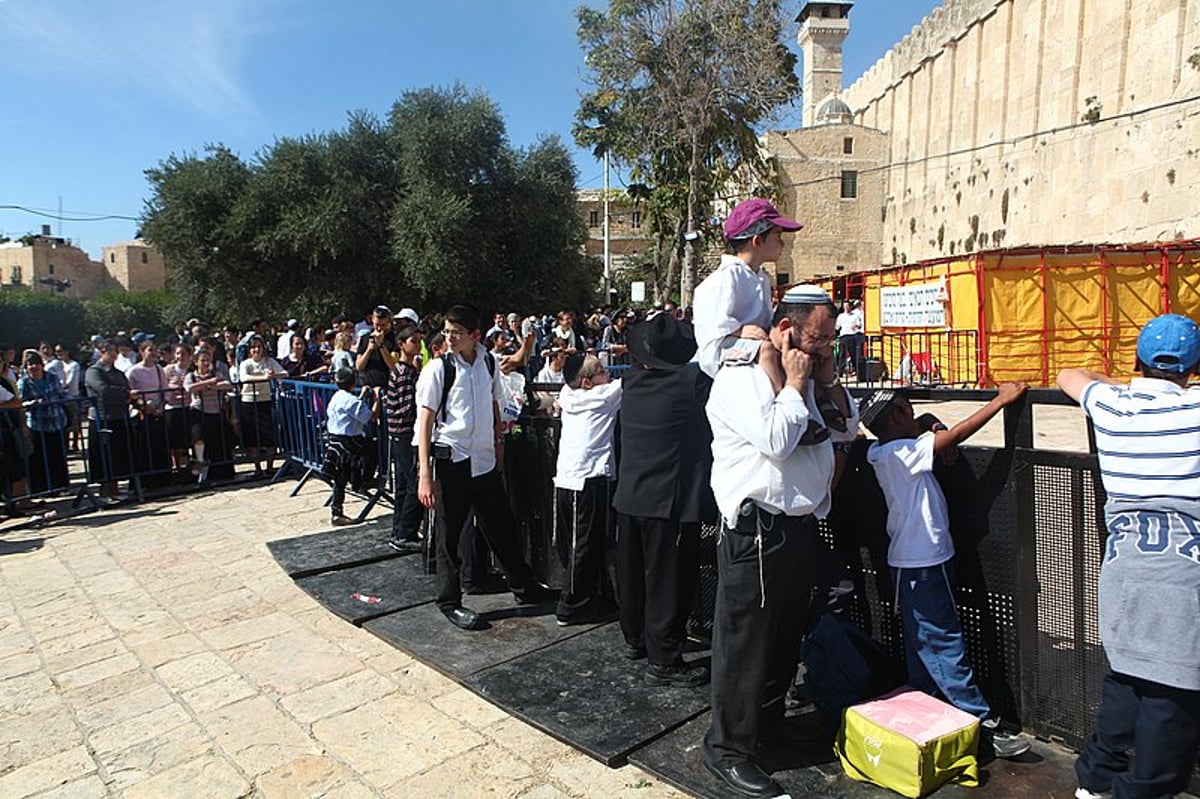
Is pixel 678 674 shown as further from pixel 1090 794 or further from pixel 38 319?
pixel 38 319

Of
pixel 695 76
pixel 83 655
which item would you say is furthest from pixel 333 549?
pixel 695 76

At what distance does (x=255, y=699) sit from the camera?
13.0 feet

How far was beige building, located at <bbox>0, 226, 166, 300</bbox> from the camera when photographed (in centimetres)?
6209

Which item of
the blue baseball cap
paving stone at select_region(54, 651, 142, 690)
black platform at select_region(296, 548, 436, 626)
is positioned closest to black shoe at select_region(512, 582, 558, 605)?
black platform at select_region(296, 548, 436, 626)

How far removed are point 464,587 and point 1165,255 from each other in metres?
17.2

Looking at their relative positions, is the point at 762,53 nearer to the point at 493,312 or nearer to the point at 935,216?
the point at 493,312

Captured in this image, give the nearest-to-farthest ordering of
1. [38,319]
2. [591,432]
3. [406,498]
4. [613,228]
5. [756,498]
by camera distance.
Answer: [756,498], [591,432], [406,498], [38,319], [613,228]

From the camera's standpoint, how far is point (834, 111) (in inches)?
1993

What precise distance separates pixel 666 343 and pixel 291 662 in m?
2.73

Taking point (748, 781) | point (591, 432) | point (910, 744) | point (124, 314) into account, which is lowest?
point (748, 781)

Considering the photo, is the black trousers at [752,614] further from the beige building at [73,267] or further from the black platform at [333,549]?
the beige building at [73,267]

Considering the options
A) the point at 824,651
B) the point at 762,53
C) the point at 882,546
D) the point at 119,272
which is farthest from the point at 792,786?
the point at 119,272

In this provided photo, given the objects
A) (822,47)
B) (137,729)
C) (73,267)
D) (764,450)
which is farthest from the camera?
(73,267)

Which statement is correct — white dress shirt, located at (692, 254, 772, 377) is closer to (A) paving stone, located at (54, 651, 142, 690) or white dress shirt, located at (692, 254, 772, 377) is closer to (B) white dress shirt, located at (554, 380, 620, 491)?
(B) white dress shirt, located at (554, 380, 620, 491)
